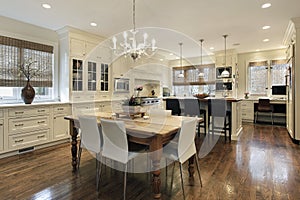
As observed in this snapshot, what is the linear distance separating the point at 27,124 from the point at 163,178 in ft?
9.35

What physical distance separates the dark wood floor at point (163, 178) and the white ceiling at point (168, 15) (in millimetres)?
2747

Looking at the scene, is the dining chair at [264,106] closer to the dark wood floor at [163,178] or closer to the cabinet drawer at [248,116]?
the cabinet drawer at [248,116]

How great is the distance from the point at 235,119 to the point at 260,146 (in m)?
0.79

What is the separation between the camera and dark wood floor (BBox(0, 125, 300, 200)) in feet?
6.79

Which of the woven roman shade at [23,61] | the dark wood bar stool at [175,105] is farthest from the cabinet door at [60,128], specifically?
the dark wood bar stool at [175,105]

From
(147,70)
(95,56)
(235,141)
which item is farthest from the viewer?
(147,70)

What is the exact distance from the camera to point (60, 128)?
403 cm

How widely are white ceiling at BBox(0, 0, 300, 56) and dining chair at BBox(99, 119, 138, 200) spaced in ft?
7.35

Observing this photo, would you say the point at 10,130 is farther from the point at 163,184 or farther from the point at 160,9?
the point at 160,9

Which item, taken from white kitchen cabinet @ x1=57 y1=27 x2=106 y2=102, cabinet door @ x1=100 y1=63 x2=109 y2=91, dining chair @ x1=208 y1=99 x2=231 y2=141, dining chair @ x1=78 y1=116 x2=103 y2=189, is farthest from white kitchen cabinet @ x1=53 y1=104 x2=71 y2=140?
dining chair @ x1=208 y1=99 x2=231 y2=141

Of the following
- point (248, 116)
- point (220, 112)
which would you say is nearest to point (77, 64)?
point (220, 112)

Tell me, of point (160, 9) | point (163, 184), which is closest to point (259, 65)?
point (160, 9)

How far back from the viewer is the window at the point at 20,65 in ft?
11.6

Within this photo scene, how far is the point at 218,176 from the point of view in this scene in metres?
2.52
